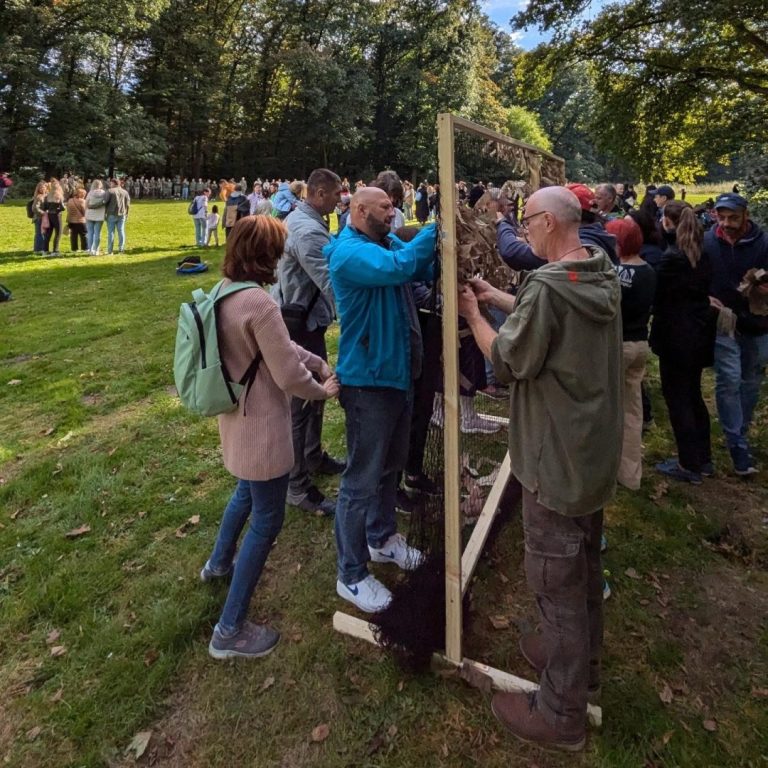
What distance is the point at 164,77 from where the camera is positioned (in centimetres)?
3872

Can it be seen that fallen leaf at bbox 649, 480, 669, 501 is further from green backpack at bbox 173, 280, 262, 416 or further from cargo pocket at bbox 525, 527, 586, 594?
green backpack at bbox 173, 280, 262, 416

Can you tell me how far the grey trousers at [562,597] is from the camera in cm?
208

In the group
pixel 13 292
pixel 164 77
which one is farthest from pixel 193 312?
pixel 164 77

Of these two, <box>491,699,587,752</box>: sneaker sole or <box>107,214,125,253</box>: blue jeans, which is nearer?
<box>491,699,587,752</box>: sneaker sole

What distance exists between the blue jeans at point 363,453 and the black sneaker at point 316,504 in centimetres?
80

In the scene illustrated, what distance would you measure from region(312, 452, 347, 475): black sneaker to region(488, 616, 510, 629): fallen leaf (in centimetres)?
177

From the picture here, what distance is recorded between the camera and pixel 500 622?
3.00 metres

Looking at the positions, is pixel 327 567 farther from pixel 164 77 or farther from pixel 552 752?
pixel 164 77

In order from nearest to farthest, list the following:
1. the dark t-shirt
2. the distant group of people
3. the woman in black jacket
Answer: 1. the dark t-shirt
2. the woman in black jacket
3. the distant group of people

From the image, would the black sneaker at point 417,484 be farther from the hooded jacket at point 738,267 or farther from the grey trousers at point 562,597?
the hooded jacket at point 738,267

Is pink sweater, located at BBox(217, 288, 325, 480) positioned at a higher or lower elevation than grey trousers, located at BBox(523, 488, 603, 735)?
higher

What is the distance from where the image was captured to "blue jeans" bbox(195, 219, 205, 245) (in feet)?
49.3

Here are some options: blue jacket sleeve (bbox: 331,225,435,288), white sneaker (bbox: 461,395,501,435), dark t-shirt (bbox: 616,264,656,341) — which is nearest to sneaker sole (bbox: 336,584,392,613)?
blue jacket sleeve (bbox: 331,225,435,288)

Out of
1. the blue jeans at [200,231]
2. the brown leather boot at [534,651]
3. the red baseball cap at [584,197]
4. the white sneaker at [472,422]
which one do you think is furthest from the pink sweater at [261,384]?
→ the blue jeans at [200,231]
